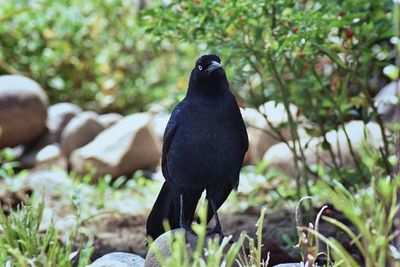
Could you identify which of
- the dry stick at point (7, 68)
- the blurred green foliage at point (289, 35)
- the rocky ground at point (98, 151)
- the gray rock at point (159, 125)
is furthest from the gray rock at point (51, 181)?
the blurred green foliage at point (289, 35)

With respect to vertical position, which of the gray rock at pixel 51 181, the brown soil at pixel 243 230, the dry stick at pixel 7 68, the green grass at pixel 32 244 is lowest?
the gray rock at pixel 51 181

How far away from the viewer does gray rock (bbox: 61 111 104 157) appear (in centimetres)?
769

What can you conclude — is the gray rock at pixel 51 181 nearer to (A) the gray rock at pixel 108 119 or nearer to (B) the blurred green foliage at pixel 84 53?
(A) the gray rock at pixel 108 119

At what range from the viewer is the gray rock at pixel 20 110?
7523 millimetres

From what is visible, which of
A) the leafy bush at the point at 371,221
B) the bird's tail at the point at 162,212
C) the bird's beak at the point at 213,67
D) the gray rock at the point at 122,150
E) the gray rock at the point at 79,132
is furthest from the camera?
the gray rock at the point at 79,132

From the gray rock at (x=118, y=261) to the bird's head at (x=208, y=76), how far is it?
2.85 feet

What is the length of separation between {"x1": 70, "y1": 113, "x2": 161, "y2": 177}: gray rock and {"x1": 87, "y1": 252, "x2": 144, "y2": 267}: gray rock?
363 centimetres

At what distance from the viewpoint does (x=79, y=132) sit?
25.3 ft

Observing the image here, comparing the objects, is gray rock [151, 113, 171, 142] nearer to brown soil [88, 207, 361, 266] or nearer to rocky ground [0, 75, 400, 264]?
rocky ground [0, 75, 400, 264]

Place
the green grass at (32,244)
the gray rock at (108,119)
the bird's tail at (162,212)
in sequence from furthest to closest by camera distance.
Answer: the gray rock at (108,119) < the bird's tail at (162,212) < the green grass at (32,244)

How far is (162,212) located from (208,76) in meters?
0.79

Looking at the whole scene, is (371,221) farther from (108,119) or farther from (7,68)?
(7,68)

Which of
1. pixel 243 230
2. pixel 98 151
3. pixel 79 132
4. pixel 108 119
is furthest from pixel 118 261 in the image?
pixel 108 119

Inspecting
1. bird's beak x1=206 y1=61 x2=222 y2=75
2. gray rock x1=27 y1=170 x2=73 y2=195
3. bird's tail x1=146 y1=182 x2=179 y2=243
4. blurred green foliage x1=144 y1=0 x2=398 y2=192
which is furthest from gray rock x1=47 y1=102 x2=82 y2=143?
bird's beak x1=206 y1=61 x2=222 y2=75
